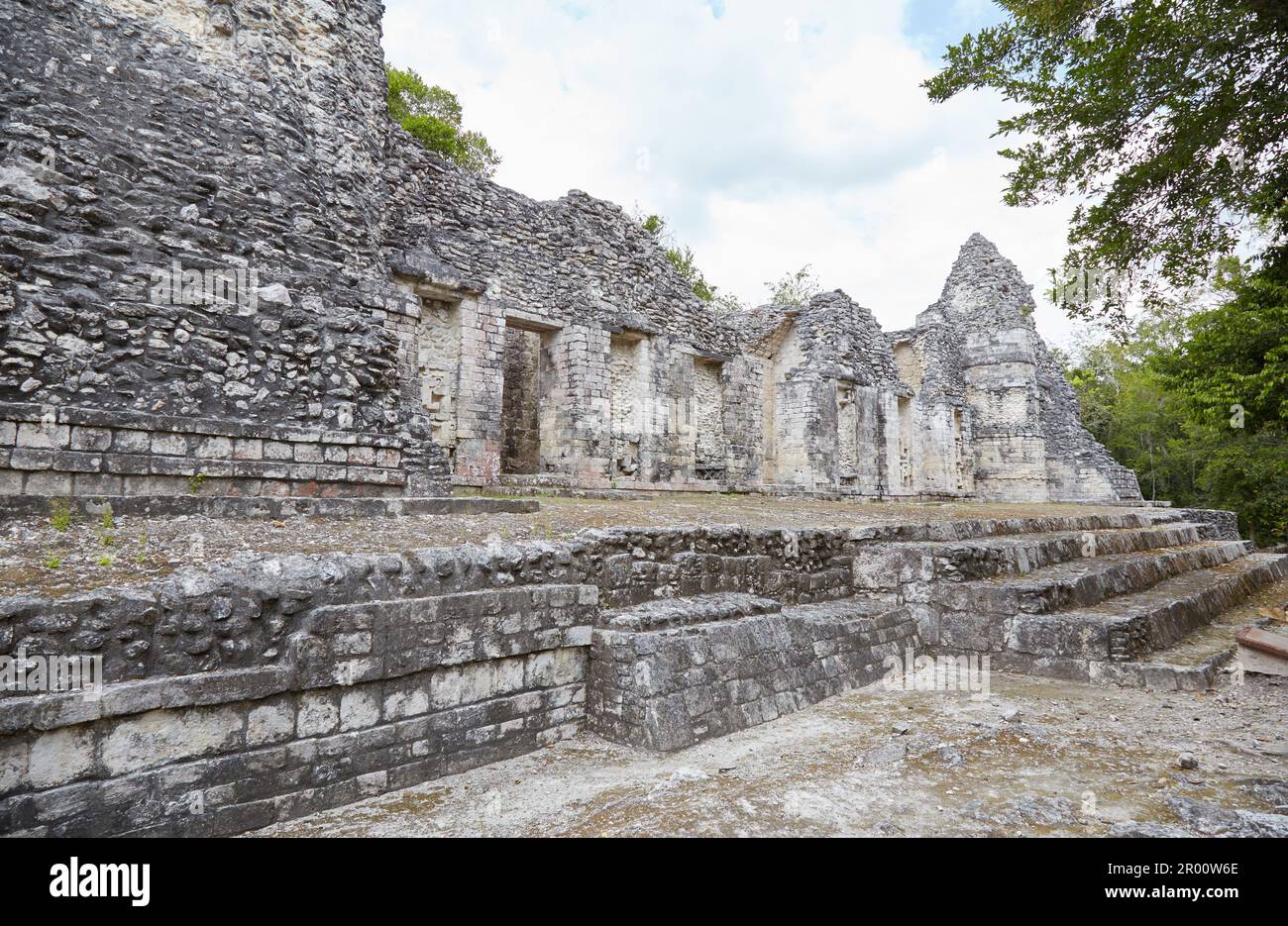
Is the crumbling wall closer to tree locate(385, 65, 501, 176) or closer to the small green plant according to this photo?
the small green plant

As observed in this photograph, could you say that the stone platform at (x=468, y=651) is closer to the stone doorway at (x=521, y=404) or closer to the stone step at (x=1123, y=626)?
the stone step at (x=1123, y=626)

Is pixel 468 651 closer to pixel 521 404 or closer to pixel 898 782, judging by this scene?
pixel 898 782

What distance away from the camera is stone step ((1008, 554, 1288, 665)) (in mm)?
5688

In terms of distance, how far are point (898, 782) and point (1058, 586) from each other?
3.93 metres

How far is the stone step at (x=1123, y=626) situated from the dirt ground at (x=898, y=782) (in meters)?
0.90

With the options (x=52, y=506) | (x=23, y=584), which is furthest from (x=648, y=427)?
(x=23, y=584)

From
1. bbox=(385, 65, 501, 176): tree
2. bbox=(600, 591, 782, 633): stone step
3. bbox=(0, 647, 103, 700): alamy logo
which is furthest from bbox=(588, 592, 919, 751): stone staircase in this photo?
bbox=(385, 65, 501, 176): tree

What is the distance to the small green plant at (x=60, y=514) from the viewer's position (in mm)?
3691

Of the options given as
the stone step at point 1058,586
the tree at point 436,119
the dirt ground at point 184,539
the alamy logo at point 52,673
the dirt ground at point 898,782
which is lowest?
the dirt ground at point 898,782

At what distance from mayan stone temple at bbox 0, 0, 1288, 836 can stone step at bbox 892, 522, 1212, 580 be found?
47mm

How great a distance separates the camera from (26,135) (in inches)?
204

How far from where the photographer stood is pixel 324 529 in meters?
4.39

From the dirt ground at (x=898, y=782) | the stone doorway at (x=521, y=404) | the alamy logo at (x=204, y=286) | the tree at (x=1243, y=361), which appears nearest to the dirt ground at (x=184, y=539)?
the dirt ground at (x=898, y=782)

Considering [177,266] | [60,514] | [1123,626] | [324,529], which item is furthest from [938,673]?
[177,266]
